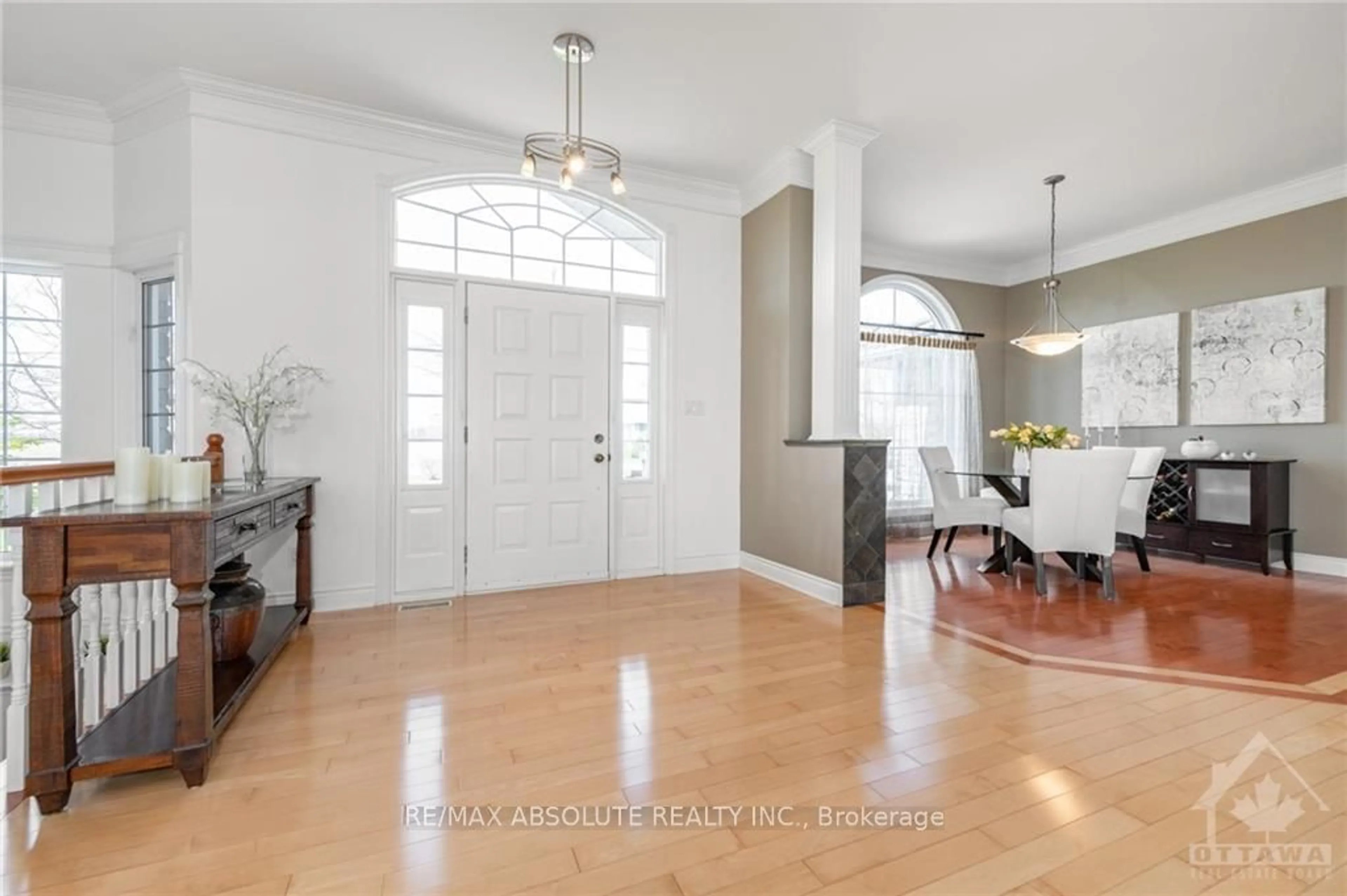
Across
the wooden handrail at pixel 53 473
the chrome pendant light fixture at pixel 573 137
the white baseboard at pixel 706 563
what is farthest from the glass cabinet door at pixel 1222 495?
the wooden handrail at pixel 53 473

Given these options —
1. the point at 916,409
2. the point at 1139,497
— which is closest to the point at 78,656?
the point at 1139,497

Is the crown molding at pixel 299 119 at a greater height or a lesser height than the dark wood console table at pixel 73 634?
greater

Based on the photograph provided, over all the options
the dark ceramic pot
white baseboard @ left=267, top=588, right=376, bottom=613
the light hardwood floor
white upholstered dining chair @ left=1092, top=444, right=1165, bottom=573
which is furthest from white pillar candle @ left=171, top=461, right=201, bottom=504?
white upholstered dining chair @ left=1092, top=444, right=1165, bottom=573

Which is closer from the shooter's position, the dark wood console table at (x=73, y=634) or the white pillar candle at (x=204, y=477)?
the dark wood console table at (x=73, y=634)

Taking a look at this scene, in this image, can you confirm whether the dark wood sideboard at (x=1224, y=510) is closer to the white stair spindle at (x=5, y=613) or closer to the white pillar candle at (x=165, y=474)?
the white pillar candle at (x=165, y=474)

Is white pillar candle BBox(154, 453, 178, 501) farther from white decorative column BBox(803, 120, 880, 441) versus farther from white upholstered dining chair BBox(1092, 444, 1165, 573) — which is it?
white upholstered dining chair BBox(1092, 444, 1165, 573)

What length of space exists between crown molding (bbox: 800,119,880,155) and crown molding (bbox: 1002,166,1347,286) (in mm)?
3477

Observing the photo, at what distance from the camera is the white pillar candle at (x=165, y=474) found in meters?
2.04

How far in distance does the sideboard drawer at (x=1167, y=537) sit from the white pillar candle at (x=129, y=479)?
6.84 meters

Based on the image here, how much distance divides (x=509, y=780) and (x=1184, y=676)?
2836 millimetres

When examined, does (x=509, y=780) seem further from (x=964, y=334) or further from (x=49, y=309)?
(x=964, y=334)

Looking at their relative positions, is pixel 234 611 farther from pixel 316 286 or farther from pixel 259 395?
pixel 316 286

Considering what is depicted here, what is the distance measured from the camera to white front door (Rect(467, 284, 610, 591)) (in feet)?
13.3

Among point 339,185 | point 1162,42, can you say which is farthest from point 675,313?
point 1162,42
